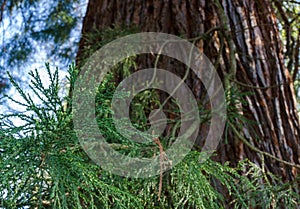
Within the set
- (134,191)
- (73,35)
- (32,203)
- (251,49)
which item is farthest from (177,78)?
(73,35)

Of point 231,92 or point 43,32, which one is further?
point 43,32

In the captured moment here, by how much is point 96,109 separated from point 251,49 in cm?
110

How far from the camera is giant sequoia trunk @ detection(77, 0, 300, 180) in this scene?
1488 mm

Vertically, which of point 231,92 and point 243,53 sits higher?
point 243,53

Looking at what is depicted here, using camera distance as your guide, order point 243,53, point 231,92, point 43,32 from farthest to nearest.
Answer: point 43,32, point 243,53, point 231,92

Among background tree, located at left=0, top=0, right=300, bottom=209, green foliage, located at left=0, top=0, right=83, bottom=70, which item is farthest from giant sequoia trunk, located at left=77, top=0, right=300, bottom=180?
green foliage, located at left=0, top=0, right=83, bottom=70

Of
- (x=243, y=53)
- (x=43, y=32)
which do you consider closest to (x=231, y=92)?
(x=243, y=53)

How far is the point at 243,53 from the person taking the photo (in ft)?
5.46

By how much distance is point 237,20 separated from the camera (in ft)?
5.72

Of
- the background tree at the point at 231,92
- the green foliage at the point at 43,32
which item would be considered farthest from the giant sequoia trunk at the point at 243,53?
the green foliage at the point at 43,32

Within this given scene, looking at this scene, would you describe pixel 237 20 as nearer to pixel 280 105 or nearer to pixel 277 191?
pixel 280 105

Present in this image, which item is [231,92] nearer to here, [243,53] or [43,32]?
[243,53]

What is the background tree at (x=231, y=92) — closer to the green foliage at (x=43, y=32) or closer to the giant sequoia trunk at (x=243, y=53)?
the giant sequoia trunk at (x=243, y=53)

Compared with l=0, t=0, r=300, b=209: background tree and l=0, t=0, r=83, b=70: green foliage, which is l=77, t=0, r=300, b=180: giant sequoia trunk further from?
l=0, t=0, r=83, b=70: green foliage
